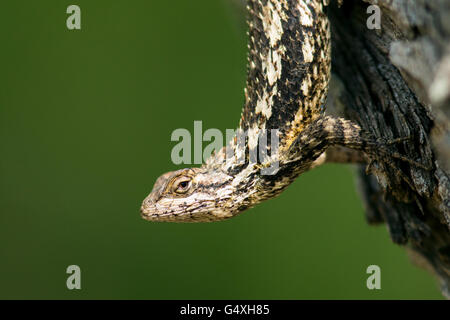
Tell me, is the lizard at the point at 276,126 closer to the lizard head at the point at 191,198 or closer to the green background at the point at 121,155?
the lizard head at the point at 191,198

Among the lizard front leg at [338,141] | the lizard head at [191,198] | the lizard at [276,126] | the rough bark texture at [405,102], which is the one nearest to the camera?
the rough bark texture at [405,102]

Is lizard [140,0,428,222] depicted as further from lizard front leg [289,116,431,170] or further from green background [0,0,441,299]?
green background [0,0,441,299]

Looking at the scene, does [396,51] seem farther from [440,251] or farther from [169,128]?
[169,128]

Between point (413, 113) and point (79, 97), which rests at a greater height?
point (79, 97)

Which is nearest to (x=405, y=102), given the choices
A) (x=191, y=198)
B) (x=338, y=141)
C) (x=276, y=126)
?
(x=338, y=141)

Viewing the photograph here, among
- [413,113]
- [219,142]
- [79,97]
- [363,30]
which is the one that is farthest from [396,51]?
[79,97]

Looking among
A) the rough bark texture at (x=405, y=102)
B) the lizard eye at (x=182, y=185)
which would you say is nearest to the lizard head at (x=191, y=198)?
the lizard eye at (x=182, y=185)

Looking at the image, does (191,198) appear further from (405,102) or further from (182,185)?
(405,102)

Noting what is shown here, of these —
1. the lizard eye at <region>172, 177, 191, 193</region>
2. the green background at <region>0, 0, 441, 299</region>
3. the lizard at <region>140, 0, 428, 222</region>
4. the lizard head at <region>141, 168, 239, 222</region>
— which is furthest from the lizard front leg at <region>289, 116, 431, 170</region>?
the green background at <region>0, 0, 441, 299</region>
